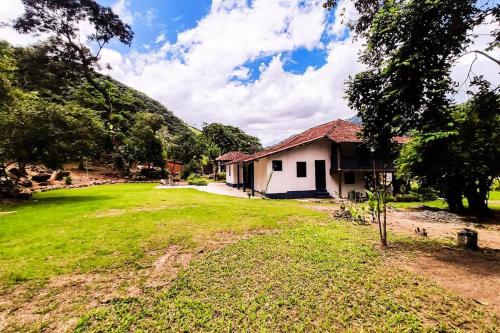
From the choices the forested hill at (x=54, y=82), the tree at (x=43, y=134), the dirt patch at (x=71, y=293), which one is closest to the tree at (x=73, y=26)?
the forested hill at (x=54, y=82)

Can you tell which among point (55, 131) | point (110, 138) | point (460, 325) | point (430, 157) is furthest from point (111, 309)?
point (110, 138)

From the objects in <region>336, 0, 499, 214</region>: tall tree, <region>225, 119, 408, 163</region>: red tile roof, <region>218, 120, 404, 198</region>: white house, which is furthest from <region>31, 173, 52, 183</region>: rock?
<region>336, 0, 499, 214</region>: tall tree

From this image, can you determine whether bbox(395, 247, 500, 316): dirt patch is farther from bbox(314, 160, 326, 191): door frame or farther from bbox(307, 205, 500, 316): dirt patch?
bbox(314, 160, 326, 191): door frame

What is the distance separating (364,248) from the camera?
700 cm

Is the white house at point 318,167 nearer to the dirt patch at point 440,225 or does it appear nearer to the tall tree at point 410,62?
the dirt patch at point 440,225

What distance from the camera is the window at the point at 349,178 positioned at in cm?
2147

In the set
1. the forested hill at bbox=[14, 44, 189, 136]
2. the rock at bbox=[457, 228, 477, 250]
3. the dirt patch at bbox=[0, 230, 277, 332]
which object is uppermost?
the forested hill at bbox=[14, 44, 189, 136]

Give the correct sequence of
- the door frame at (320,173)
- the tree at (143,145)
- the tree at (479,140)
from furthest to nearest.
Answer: the tree at (143,145) → the door frame at (320,173) → the tree at (479,140)

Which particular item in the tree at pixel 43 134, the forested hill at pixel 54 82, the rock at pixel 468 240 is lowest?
the rock at pixel 468 240

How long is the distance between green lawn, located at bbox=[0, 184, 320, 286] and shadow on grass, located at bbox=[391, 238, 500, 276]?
440 centimetres

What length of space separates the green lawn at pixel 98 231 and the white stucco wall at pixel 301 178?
25.1ft

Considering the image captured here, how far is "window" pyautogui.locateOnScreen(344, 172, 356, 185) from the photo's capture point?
2147 cm

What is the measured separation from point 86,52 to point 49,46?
453cm

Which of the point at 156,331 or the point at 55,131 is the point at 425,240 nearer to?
the point at 156,331
